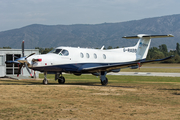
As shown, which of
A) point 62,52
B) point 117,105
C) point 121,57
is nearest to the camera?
point 117,105

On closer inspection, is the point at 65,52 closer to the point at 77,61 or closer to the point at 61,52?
the point at 61,52

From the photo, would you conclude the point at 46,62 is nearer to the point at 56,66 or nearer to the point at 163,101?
the point at 56,66

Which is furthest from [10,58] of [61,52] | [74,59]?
[74,59]

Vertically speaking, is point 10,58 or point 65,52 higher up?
point 10,58

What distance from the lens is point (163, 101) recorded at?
16.2 m

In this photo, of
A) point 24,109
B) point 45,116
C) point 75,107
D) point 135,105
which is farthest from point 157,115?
point 24,109

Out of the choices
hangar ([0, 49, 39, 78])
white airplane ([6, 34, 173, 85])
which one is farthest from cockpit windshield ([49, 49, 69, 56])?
hangar ([0, 49, 39, 78])

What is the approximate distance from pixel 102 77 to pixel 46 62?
6.47 metres

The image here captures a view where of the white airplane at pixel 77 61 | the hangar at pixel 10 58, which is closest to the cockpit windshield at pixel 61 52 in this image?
the white airplane at pixel 77 61

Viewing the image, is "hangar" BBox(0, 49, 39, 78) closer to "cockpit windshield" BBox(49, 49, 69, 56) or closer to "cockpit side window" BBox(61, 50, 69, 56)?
"cockpit windshield" BBox(49, 49, 69, 56)

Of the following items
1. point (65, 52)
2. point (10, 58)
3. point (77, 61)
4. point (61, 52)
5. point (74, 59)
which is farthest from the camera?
point (10, 58)

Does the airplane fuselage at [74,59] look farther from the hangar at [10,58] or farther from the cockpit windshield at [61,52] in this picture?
the hangar at [10,58]

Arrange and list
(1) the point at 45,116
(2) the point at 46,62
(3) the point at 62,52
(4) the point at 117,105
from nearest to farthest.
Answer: (1) the point at 45,116
(4) the point at 117,105
(2) the point at 46,62
(3) the point at 62,52

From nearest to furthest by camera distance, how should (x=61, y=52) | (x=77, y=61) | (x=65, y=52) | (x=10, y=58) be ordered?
(x=61, y=52)
(x=65, y=52)
(x=77, y=61)
(x=10, y=58)
